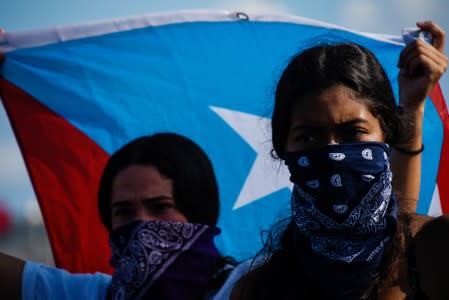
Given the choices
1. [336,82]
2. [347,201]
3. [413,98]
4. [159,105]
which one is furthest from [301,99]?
[159,105]

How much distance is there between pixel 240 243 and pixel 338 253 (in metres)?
1.64

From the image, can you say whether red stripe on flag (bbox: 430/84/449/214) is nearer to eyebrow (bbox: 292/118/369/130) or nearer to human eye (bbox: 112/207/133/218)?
eyebrow (bbox: 292/118/369/130)

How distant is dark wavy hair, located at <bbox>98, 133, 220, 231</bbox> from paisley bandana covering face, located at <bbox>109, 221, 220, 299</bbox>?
0.11 metres

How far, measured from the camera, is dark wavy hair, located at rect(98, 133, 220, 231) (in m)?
2.88

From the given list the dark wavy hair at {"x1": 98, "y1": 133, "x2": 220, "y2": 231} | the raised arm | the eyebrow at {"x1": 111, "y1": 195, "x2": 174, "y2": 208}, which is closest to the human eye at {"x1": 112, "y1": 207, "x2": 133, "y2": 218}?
the eyebrow at {"x1": 111, "y1": 195, "x2": 174, "y2": 208}

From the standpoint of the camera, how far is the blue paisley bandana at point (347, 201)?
218cm

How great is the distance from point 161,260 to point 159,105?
1325mm

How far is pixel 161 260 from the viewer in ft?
8.95

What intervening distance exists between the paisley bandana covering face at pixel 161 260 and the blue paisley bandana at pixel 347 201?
2.08 feet

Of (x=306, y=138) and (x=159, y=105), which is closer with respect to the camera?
(x=306, y=138)

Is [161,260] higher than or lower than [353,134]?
lower

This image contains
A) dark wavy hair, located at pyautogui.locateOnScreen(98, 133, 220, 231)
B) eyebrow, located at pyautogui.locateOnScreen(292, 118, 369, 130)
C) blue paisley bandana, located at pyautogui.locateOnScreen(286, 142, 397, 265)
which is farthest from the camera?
dark wavy hair, located at pyautogui.locateOnScreen(98, 133, 220, 231)

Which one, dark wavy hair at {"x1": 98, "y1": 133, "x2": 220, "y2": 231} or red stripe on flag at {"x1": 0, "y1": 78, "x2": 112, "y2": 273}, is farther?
red stripe on flag at {"x1": 0, "y1": 78, "x2": 112, "y2": 273}

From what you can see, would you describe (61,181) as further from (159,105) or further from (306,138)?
(306,138)
